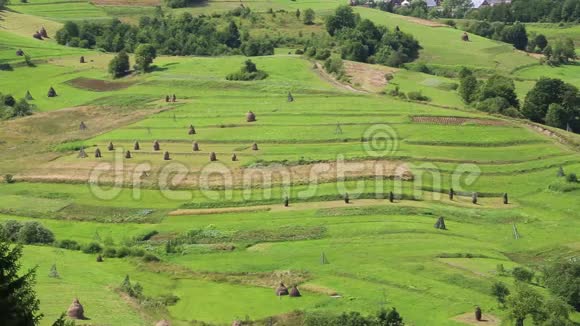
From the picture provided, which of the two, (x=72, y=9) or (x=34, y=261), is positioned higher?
(x=72, y=9)

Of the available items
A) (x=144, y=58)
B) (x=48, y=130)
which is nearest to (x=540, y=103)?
(x=48, y=130)

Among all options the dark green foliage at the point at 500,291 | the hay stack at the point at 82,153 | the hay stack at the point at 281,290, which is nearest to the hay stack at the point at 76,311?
the hay stack at the point at 281,290

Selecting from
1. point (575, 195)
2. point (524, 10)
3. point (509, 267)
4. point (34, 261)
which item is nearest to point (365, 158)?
point (575, 195)

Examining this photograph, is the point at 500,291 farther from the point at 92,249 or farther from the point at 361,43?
the point at 361,43

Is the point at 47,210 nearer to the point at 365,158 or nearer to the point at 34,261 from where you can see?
the point at 34,261

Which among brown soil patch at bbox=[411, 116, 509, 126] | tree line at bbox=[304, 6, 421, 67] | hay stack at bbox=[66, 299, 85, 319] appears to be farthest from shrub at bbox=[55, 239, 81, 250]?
tree line at bbox=[304, 6, 421, 67]

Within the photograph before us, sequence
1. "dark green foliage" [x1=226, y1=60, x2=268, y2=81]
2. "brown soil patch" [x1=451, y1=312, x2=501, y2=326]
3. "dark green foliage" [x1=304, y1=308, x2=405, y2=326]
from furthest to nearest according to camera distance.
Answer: "dark green foliage" [x1=226, y1=60, x2=268, y2=81] → "brown soil patch" [x1=451, y1=312, x2=501, y2=326] → "dark green foliage" [x1=304, y1=308, x2=405, y2=326]

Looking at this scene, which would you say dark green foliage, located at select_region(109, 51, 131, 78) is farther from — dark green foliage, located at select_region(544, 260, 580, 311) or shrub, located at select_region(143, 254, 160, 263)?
dark green foliage, located at select_region(544, 260, 580, 311)
